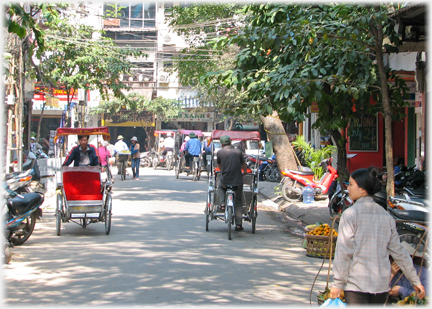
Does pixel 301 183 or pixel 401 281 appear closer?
pixel 401 281

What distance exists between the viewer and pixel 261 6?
9312mm

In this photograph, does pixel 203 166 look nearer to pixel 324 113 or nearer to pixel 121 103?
pixel 324 113

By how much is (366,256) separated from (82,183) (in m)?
6.54

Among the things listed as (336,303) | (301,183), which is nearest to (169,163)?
(301,183)

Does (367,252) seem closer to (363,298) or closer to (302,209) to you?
(363,298)

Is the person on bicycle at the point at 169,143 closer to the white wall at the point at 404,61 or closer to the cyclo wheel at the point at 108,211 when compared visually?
the white wall at the point at 404,61

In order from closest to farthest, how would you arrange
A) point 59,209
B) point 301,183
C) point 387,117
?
point 387,117
point 59,209
point 301,183

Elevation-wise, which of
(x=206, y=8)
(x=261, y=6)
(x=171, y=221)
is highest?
(x=206, y=8)

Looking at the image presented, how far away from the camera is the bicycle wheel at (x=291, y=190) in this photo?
46.5 feet

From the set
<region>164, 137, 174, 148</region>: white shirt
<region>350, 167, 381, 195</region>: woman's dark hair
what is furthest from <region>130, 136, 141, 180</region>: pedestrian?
<region>350, 167, 381, 195</region>: woman's dark hair

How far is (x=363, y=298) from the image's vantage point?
11.7 ft

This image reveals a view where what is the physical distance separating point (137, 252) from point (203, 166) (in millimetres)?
14657

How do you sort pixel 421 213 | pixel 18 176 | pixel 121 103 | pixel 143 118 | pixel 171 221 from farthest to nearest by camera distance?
1. pixel 143 118
2. pixel 121 103
3. pixel 171 221
4. pixel 18 176
5. pixel 421 213

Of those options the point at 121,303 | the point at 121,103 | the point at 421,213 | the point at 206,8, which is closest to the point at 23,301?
the point at 121,303
